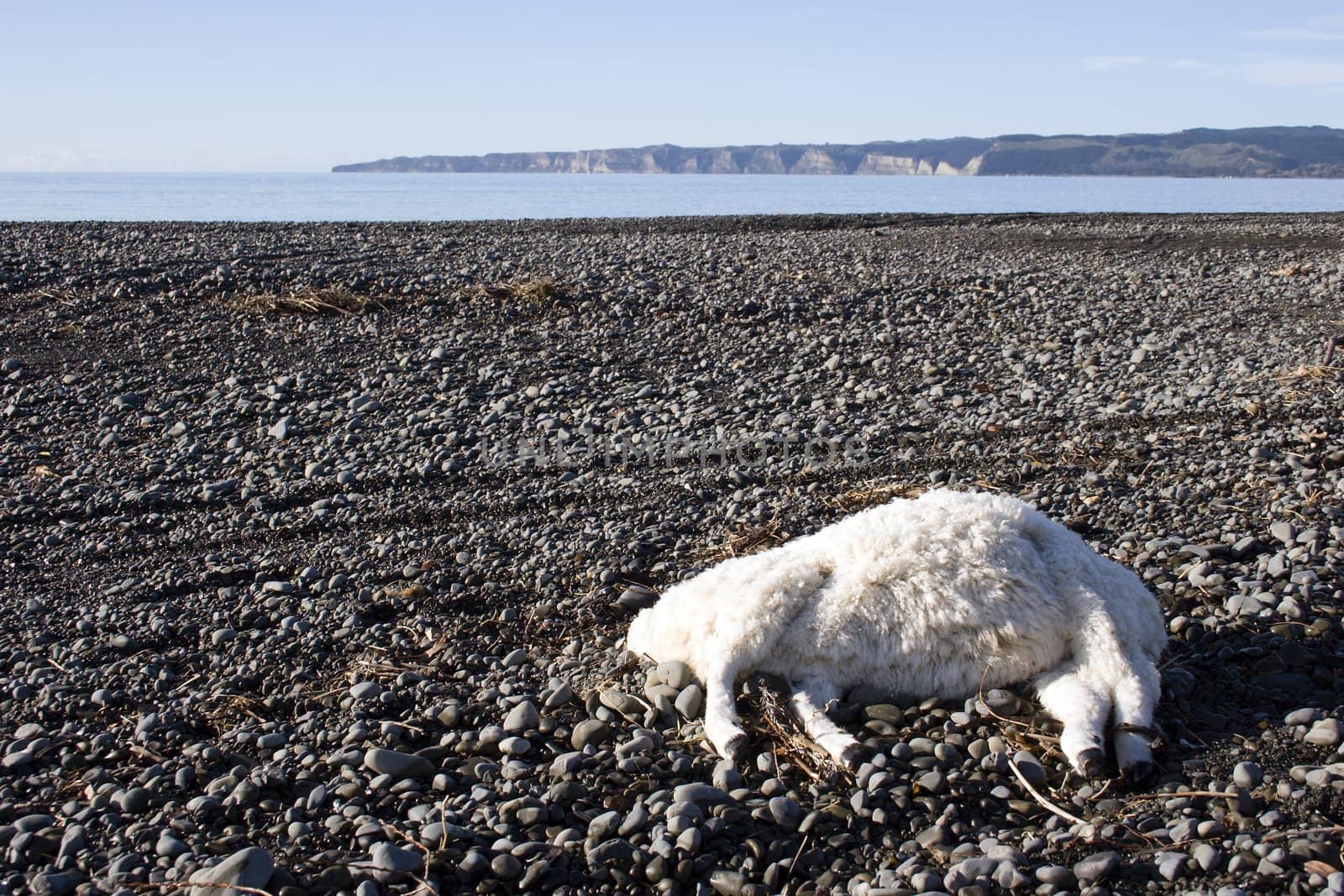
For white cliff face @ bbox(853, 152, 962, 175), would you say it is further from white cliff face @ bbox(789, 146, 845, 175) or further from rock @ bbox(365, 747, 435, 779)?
rock @ bbox(365, 747, 435, 779)

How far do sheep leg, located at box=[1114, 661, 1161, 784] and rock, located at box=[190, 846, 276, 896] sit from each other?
121 inches

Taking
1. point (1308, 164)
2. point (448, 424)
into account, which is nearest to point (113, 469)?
point (448, 424)

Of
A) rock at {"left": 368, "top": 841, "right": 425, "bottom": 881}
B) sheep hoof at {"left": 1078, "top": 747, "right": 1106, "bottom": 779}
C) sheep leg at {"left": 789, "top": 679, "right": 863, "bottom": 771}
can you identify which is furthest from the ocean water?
sheep hoof at {"left": 1078, "top": 747, "right": 1106, "bottom": 779}

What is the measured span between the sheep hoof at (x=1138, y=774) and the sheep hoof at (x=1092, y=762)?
80mm

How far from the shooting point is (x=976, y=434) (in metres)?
8.83

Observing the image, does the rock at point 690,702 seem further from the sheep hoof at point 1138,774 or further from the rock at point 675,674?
the sheep hoof at point 1138,774

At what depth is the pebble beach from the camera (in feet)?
12.4

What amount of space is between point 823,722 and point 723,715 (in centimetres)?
40

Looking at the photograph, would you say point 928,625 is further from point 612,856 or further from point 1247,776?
point 612,856

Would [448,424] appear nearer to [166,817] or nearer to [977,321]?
[166,817]

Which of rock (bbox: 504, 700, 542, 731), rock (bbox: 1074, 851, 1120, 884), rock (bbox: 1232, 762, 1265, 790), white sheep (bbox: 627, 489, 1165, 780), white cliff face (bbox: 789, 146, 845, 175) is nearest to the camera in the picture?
rock (bbox: 1074, 851, 1120, 884)

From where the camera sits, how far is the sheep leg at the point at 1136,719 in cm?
385

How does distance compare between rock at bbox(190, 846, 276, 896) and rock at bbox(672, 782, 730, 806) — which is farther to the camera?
rock at bbox(672, 782, 730, 806)

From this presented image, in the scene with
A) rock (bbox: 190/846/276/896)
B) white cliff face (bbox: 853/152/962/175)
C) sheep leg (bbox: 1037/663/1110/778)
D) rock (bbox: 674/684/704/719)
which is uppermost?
white cliff face (bbox: 853/152/962/175)
